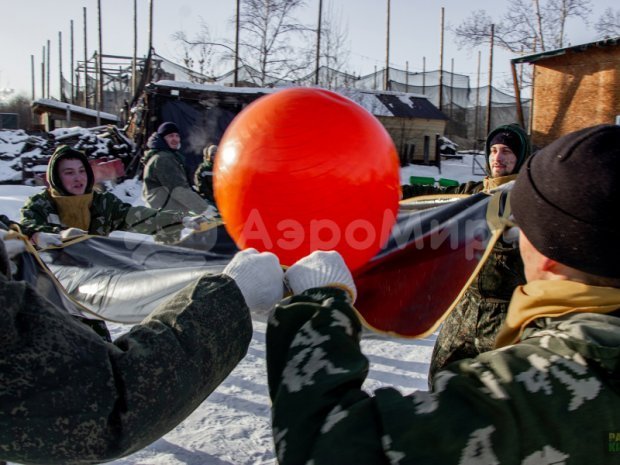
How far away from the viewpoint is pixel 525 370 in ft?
3.23

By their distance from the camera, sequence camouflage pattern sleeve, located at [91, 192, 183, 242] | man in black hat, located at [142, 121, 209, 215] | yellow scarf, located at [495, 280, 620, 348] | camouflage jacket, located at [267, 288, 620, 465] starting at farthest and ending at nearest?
1. man in black hat, located at [142, 121, 209, 215]
2. camouflage pattern sleeve, located at [91, 192, 183, 242]
3. yellow scarf, located at [495, 280, 620, 348]
4. camouflage jacket, located at [267, 288, 620, 465]

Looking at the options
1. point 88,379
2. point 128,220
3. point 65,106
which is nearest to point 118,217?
point 128,220

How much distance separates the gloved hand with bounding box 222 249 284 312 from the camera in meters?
1.31

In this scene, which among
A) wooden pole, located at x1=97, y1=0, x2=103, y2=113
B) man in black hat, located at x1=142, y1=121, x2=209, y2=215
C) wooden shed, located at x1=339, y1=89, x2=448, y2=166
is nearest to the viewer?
man in black hat, located at x1=142, y1=121, x2=209, y2=215

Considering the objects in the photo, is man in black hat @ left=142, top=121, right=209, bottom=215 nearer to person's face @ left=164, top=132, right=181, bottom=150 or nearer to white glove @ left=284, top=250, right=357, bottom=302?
person's face @ left=164, top=132, right=181, bottom=150

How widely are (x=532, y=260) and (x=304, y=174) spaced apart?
0.64 meters

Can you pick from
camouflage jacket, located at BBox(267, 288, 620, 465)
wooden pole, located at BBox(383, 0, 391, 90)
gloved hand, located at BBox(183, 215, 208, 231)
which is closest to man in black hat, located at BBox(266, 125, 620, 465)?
camouflage jacket, located at BBox(267, 288, 620, 465)

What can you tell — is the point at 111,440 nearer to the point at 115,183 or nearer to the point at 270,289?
the point at 270,289

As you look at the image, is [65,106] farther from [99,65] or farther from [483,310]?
[483,310]

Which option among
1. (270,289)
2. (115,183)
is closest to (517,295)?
(270,289)

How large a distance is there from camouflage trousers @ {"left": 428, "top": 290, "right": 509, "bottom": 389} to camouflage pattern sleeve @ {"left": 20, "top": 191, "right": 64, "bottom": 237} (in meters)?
2.27

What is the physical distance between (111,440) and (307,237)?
772 mm

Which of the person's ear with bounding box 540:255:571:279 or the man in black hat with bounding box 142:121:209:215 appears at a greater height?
the man in black hat with bounding box 142:121:209:215

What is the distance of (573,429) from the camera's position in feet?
3.08
